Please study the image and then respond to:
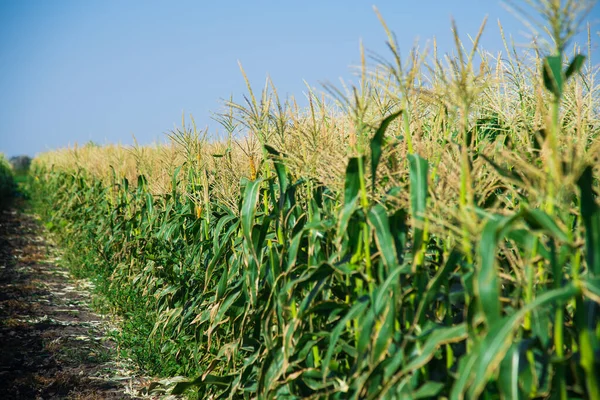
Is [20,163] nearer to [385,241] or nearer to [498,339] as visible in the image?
[385,241]

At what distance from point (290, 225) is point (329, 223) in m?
0.91

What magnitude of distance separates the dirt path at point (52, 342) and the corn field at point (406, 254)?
46cm

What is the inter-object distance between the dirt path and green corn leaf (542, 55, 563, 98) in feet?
13.4

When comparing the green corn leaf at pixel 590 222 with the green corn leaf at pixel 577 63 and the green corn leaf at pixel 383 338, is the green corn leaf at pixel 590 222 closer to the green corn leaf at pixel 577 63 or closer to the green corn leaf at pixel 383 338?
the green corn leaf at pixel 577 63

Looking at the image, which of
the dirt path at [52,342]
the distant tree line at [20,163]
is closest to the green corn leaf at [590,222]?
the dirt path at [52,342]

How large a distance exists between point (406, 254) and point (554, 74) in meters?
1.04

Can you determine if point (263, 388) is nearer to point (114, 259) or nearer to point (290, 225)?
point (290, 225)

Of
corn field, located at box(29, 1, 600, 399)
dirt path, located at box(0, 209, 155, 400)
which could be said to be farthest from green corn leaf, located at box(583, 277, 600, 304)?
dirt path, located at box(0, 209, 155, 400)

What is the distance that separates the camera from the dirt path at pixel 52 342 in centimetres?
471

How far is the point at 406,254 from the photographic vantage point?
259cm

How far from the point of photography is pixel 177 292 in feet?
17.3

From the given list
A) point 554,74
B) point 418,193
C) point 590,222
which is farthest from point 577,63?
point 418,193

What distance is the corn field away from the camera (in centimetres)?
185

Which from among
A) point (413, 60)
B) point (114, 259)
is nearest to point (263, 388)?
→ point (413, 60)
